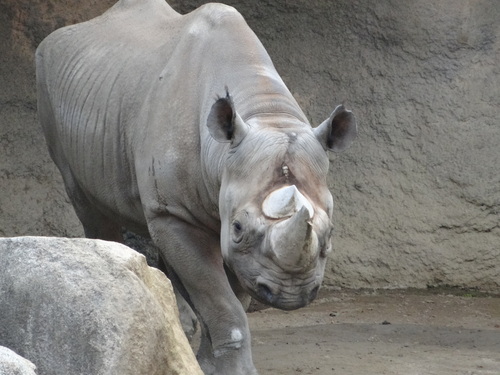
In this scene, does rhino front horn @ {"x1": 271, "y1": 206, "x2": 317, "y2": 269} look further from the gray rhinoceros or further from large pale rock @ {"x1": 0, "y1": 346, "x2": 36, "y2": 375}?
large pale rock @ {"x1": 0, "y1": 346, "x2": 36, "y2": 375}

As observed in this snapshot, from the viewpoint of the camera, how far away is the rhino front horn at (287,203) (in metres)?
5.57

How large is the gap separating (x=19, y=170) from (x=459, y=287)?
3.54 meters

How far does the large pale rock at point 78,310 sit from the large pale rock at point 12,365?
43cm

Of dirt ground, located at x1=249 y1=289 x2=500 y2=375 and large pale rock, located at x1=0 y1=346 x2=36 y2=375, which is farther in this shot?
dirt ground, located at x1=249 y1=289 x2=500 y2=375

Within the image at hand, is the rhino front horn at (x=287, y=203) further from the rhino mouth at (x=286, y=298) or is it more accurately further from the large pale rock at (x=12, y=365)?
the large pale rock at (x=12, y=365)

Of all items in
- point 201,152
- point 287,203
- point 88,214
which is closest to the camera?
point 287,203


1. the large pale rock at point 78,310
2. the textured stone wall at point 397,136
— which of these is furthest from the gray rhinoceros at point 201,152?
the textured stone wall at point 397,136

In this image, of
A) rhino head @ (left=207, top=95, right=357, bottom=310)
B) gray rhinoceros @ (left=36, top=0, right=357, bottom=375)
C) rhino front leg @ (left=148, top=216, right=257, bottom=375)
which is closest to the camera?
rhino head @ (left=207, top=95, right=357, bottom=310)

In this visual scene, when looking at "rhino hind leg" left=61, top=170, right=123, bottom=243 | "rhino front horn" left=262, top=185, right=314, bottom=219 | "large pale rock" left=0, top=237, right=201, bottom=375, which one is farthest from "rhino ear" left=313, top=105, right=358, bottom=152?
"rhino hind leg" left=61, top=170, right=123, bottom=243

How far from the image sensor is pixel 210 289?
22.1ft

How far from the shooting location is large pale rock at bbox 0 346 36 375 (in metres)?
3.93

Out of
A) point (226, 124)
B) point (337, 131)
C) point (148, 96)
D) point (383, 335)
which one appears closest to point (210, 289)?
point (226, 124)

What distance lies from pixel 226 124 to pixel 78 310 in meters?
1.91

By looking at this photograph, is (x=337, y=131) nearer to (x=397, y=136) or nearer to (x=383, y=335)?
(x=383, y=335)
